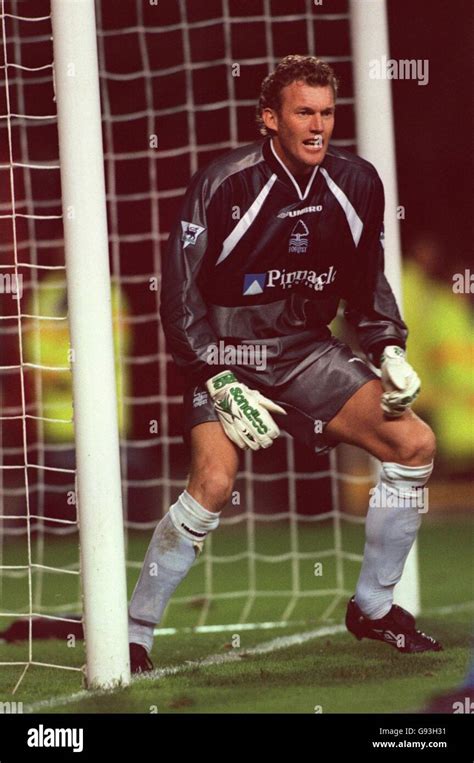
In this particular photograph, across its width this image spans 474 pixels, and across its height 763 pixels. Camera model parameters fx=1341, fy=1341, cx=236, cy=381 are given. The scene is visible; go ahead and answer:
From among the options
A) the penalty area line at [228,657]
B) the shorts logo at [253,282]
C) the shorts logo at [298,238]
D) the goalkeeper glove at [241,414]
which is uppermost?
the shorts logo at [298,238]

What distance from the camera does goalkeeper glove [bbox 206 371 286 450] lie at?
156 inches

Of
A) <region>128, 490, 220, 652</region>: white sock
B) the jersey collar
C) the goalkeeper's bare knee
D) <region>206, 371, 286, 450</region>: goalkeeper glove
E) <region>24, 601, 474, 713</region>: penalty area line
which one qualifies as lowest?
<region>24, 601, 474, 713</region>: penalty area line

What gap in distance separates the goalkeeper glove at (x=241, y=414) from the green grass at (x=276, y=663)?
28.4 inches

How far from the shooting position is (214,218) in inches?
158

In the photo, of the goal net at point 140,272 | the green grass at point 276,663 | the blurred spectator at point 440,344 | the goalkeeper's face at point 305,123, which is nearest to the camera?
the green grass at point 276,663

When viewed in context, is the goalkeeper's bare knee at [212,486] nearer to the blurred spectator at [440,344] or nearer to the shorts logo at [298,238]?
the shorts logo at [298,238]

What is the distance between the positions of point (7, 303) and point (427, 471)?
5699mm

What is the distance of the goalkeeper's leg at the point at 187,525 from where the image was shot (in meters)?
4.02

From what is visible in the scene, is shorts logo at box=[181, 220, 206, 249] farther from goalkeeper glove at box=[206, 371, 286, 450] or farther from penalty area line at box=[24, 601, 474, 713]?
penalty area line at box=[24, 601, 474, 713]

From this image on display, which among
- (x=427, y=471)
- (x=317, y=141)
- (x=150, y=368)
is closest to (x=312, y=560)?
(x=150, y=368)

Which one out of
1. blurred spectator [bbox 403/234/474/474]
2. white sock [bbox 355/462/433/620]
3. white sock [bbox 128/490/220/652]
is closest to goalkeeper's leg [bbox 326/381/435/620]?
white sock [bbox 355/462/433/620]

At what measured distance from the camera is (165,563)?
408cm

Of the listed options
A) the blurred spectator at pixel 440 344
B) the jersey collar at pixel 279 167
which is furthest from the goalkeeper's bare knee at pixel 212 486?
the blurred spectator at pixel 440 344
